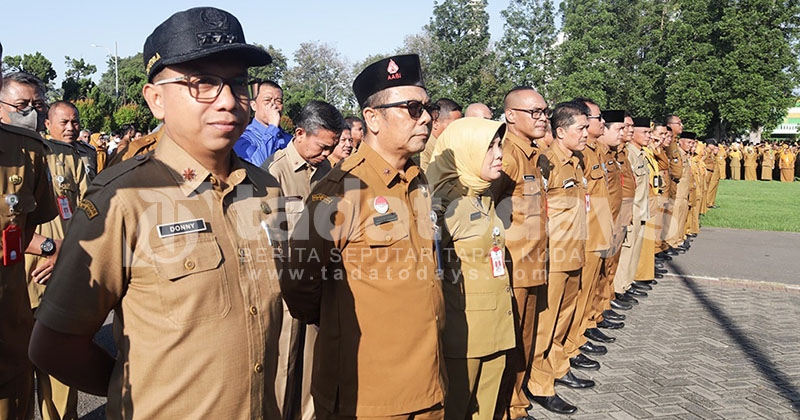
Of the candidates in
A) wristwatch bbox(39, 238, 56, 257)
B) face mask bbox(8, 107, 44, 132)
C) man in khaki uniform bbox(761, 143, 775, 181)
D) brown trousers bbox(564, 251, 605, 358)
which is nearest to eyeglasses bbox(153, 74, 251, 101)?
wristwatch bbox(39, 238, 56, 257)

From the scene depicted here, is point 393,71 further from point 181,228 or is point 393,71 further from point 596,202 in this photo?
point 596,202

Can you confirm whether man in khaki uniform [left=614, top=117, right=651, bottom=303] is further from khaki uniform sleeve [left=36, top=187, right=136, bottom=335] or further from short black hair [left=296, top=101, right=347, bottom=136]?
khaki uniform sleeve [left=36, top=187, right=136, bottom=335]

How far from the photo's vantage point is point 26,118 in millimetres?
4375

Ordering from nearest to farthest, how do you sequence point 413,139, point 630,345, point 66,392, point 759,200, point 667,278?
1. point 413,139
2. point 66,392
3. point 630,345
4. point 667,278
5. point 759,200

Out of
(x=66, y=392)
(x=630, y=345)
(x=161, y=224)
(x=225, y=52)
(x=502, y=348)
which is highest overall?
(x=225, y=52)

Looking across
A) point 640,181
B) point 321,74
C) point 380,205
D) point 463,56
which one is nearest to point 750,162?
point 463,56

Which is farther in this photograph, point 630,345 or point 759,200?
point 759,200

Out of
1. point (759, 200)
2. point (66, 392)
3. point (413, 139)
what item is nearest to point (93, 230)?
point (413, 139)

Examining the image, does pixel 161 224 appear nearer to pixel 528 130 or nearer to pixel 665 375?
pixel 528 130

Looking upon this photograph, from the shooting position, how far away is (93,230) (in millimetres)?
1690

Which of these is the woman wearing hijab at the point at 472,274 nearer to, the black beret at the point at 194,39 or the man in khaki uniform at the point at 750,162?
the black beret at the point at 194,39

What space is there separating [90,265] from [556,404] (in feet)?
13.6

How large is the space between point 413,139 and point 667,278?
812cm

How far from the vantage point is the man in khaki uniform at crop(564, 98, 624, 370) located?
5.90 m
